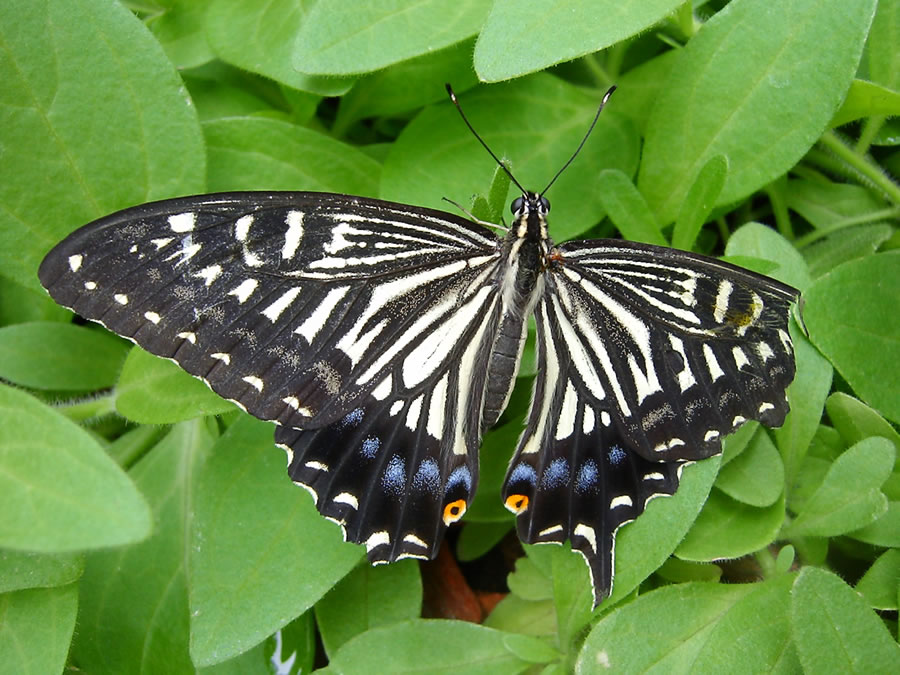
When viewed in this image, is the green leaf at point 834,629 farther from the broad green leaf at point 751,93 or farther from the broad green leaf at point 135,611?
the broad green leaf at point 135,611

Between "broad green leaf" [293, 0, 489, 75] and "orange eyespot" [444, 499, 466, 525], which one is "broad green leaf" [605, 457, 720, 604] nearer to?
"orange eyespot" [444, 499, 466, 525]

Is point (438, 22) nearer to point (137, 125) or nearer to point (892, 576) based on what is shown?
point (137, 125)

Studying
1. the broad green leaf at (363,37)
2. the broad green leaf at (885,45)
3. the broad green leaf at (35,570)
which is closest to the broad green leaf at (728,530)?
the broad green leaf at (885,45)

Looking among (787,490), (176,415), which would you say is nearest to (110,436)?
(176,415)

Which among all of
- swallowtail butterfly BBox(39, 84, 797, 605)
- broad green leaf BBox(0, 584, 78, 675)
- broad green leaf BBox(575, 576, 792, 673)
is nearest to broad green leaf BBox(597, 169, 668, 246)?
swallowtail butterfly BBox(39, 84, 797, 605)

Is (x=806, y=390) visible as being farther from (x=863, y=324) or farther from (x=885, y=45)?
(x=885, y=45)

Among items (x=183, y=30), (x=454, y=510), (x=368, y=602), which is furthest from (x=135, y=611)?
(x=183, y=30)
